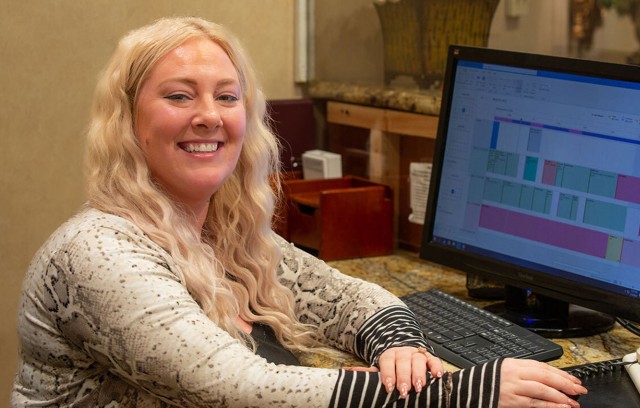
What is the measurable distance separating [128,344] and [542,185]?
860 millimetres

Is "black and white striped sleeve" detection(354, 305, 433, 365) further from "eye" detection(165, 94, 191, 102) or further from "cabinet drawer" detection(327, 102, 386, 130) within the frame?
"cabinet drawer" detection(327, 102, 386, 130)

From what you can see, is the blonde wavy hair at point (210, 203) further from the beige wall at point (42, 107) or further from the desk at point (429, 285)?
the beige wall at point (42, 107)

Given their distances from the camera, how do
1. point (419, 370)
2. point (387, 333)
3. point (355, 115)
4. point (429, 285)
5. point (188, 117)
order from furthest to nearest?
point (355, 115)
point (429, 285)
point (387, 333)
point (188, 117)
point (419, 370)

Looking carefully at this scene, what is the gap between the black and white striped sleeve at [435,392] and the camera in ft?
4.18

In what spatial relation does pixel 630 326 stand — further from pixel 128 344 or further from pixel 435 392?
pixel 128 344

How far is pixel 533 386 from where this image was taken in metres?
1.29

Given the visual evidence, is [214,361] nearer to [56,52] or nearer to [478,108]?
[478,108]

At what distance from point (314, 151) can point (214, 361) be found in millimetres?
1386

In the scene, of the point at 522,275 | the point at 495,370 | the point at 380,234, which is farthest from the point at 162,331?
the point at 380,234

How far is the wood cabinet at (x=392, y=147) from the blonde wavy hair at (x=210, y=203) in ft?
2.12

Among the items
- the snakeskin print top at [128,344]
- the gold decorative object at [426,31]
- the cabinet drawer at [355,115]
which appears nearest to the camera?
the snakeskin print top at [128,344]

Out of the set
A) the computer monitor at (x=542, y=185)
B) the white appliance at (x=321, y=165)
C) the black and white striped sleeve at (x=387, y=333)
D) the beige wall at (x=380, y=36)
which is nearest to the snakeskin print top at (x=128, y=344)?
the black and white striped sleeve at (x=387, y=333)

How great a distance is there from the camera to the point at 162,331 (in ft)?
4.15

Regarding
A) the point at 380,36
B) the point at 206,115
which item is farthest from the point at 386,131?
the point at 206,115
